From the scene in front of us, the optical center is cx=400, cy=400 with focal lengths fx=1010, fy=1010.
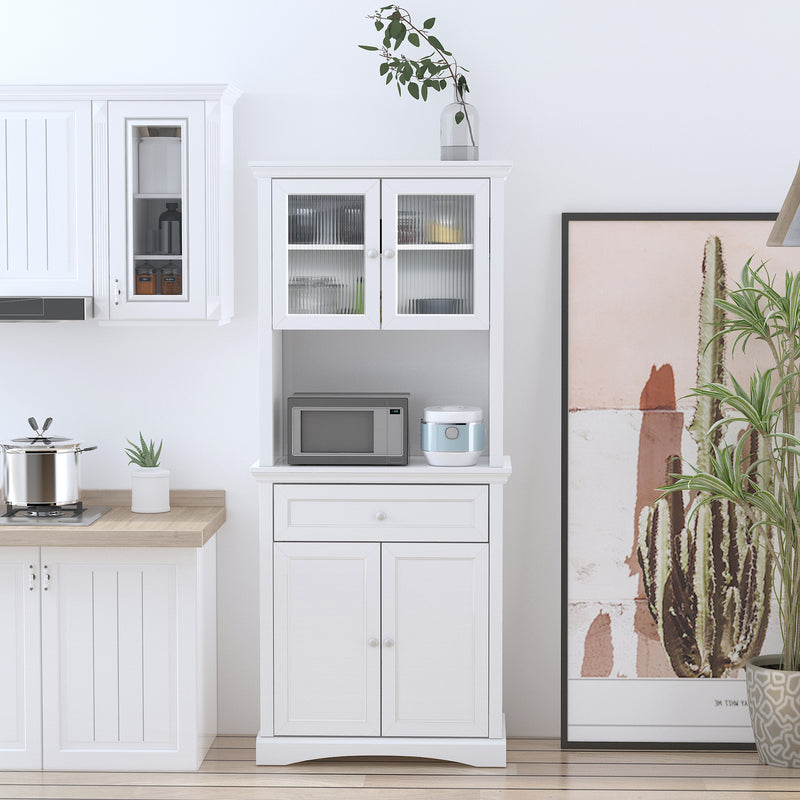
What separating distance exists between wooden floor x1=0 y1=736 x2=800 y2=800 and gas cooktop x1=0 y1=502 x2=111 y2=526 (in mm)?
827

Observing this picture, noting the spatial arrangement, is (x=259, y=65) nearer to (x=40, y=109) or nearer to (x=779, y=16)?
(x=40, y=109)

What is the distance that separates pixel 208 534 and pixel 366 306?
93 centimetres

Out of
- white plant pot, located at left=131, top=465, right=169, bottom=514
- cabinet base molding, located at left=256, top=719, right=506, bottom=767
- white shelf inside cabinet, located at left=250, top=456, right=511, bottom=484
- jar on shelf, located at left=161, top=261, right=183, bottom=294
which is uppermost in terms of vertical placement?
jar on shelf, located at left=161, top=261, right=183, bottom=294

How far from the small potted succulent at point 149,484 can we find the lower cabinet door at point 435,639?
0.84 m

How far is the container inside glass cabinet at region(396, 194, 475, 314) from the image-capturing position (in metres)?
3.31

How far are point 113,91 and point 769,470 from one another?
2594 mm

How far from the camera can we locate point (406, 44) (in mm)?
3592

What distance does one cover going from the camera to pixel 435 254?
3.33 metres

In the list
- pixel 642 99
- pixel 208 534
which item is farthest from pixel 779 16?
pixel 208 534

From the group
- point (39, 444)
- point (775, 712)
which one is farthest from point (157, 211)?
point (775, 712)

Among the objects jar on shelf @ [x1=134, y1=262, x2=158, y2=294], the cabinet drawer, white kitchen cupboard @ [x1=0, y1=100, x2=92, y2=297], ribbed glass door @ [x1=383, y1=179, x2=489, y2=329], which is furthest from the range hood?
ribbed glass door @ [x1=383, y1=179, x2=489, y2=329]

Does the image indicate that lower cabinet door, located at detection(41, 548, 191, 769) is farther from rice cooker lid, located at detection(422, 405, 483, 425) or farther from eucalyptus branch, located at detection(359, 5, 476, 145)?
eucalyptus branch, located at detection(359, 5, 476, 145)

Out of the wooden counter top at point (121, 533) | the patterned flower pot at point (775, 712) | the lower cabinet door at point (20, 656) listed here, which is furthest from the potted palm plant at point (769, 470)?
the lower cabinet door at point (20, 656)

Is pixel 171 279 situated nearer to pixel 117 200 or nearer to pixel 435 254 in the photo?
pixel 117 200
